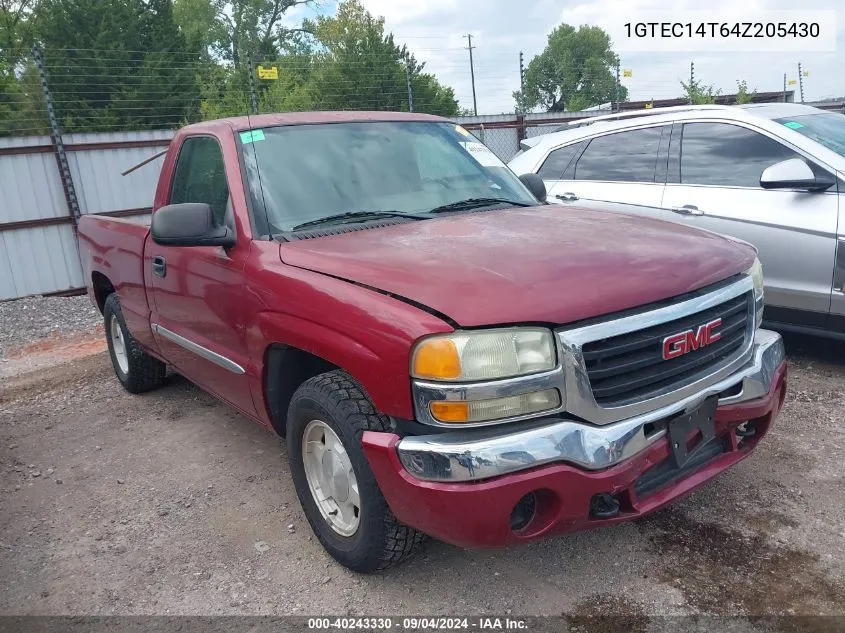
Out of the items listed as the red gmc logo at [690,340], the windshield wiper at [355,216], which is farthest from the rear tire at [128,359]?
the red gmc logo at [690,340]

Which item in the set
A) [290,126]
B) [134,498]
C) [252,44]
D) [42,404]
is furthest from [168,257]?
[252,44]

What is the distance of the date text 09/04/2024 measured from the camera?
8.32 ft

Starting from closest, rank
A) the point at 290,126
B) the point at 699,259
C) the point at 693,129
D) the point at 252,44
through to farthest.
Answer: the point at 699,259 → the point at 290,126 → the point at 693,129 → the point at 252,44

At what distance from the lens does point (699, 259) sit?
2723 millimetres

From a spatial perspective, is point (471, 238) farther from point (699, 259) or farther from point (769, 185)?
point (769, 185)

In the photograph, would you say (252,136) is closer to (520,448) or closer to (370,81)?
(520,448)

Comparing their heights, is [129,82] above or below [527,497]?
above

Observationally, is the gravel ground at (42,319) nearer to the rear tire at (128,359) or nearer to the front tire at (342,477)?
the rear tire at (128,359)

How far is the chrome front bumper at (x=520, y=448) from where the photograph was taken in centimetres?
221

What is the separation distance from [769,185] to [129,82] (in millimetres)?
15320

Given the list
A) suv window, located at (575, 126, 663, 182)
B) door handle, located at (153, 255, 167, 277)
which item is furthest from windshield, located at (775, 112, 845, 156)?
door handle, located at (153, 255, 167, 277)

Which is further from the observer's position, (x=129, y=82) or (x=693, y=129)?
(x=129, y=82)

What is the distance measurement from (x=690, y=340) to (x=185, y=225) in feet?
6.89

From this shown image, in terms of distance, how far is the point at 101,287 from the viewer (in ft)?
18.0
